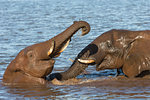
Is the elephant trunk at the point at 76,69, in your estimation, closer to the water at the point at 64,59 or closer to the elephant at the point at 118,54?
the elephant at the point at 118,54

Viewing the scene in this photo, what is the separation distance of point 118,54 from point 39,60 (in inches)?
80.3

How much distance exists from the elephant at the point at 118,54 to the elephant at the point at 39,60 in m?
0.69

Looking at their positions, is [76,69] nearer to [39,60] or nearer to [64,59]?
[39,60]

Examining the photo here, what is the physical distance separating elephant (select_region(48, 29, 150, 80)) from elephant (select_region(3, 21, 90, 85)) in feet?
2.28

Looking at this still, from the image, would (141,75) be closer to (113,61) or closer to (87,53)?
(113,61)

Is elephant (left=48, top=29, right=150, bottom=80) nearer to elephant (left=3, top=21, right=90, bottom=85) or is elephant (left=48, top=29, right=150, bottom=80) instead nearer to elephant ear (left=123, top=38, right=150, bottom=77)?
elephant ear (left=123, top=38, right=150, bottom=77)

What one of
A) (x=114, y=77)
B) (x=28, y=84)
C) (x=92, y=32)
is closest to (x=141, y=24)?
(x=92, y=32)

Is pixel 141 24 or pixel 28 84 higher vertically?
pixel 141 24

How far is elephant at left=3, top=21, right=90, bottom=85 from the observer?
383 inches

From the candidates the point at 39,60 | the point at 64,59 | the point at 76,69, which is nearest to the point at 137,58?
the point at 76,69

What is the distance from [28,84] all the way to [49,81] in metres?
0.54

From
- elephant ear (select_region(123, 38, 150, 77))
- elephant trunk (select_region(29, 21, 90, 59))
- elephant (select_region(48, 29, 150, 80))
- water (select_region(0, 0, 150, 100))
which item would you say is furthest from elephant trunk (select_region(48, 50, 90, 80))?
elephant ear (select_region(123, 38, 150, 77))

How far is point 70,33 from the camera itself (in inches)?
380

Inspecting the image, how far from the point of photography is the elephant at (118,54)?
1067 centimetres
